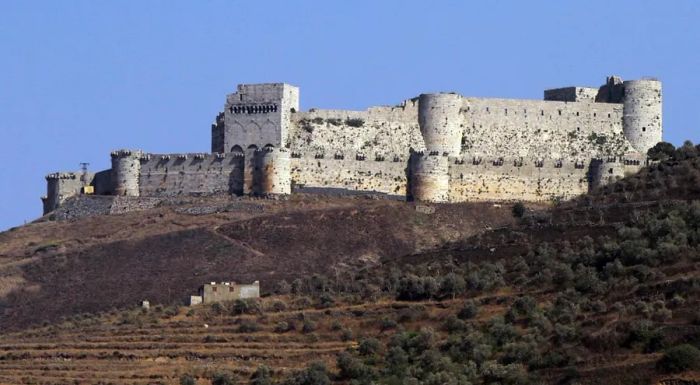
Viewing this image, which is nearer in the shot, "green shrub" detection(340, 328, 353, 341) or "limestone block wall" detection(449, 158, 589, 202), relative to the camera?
"green shrub" detection(340, 328, 353, 341)

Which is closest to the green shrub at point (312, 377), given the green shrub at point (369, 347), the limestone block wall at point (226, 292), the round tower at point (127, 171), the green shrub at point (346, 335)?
the green shrub at point (369, 347)

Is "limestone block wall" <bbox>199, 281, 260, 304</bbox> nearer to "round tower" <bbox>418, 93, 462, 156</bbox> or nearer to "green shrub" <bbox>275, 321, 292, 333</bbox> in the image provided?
"green shrub" <bbox>275, 321, 292, 333</bbox>

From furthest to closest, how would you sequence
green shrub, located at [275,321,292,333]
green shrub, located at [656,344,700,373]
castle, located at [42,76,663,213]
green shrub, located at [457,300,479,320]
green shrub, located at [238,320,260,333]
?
1. castle, located at [42,76,663,213]
2. green shrub, located at [238,320,260,333]
3. green shrub, located at [275,321,292,333]
4. green shrub, located at [457,300,479,320]
5. green shrub, located at [656,344,700,373]

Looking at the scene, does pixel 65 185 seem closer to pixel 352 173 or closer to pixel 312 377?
pixel 352 173

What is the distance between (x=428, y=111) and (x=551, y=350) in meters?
36.2

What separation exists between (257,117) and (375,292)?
21.9 metres

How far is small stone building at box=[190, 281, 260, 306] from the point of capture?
76.9 meters

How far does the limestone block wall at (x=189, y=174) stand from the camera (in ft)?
299

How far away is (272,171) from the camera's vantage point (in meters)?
89.7

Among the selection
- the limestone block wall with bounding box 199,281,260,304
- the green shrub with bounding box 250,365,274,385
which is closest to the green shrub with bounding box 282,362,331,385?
the green shrub with bounding box 250,365,274,385

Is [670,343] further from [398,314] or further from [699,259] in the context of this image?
[398,314]

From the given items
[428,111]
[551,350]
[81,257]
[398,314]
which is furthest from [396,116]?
[551,350]

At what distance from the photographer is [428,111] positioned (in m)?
94.8

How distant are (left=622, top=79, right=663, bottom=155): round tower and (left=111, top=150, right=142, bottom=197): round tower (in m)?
20.5
